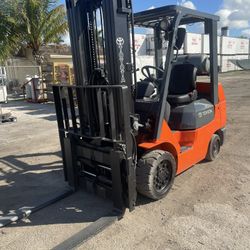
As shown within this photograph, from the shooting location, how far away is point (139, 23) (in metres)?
5.27

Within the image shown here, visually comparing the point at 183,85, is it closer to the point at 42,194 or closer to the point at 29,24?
the point at 42,194

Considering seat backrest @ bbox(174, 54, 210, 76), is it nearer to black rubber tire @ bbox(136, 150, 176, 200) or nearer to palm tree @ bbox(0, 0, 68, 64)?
black rubber tire @ bbox(136, 150, 176, 200)

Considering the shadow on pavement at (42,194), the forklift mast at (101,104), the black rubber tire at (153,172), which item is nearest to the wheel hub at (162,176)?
the black rubber tire at (153,172)

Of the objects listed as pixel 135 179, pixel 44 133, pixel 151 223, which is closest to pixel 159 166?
pixel 135 179

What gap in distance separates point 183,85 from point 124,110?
1940 mm

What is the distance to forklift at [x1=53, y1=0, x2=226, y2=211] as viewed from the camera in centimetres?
380

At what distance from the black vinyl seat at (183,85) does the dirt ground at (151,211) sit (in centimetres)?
131

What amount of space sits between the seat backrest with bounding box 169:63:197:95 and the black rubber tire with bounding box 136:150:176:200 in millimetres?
1377

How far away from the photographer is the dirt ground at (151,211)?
345 centimetres

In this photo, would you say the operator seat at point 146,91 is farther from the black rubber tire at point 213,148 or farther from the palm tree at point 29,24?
the palm tree at point 29,24

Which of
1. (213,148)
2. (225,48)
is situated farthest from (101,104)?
(225,48)

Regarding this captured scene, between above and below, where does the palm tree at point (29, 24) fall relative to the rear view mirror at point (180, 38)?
above

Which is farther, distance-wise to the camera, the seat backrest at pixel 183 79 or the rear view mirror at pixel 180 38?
the seat backrest at pixel 183 79

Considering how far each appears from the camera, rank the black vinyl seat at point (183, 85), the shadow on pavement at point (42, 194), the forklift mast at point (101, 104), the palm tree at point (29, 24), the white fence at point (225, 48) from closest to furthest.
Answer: the forklift mast at point (101, 104) < the shadow on pavement at point (42, 194) < the black vinyl seat at point (183, 85) < the palm tree at point (29, 24) < the white fence at point (225, 48)
